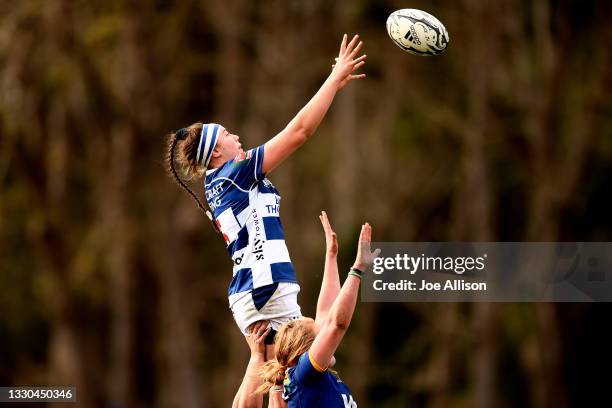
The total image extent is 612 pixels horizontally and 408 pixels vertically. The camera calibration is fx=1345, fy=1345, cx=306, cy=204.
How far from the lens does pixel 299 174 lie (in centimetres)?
4178

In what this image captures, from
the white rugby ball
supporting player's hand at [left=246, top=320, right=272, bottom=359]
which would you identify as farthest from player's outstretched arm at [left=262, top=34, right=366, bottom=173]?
the white rugby ball

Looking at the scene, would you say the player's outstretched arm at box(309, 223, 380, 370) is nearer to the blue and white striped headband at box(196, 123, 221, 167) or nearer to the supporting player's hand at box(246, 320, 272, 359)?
the supporting player's hand at box(246, 320, 272, 359)

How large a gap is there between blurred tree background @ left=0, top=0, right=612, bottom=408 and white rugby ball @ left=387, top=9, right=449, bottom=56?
50.9ft

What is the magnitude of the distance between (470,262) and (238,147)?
11.8 meters

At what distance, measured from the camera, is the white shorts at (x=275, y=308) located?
12.1m

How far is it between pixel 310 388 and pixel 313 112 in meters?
2.49

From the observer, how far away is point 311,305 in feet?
104

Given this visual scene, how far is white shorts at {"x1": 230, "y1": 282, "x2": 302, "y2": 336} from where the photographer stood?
1214 centimetres

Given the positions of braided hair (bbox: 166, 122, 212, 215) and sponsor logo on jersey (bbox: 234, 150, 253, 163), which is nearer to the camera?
sponsor logo on jersey (bbox: 234, 150, 253, 163)

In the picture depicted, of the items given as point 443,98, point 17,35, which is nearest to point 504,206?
point 443,98

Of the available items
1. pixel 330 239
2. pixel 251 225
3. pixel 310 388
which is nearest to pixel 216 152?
pixel 251 225

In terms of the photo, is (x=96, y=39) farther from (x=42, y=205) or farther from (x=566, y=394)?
(x=566, y=394)

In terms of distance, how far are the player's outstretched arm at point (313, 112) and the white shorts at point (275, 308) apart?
43.7 inches

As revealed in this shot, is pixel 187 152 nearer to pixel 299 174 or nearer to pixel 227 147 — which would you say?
pixel 227 147
